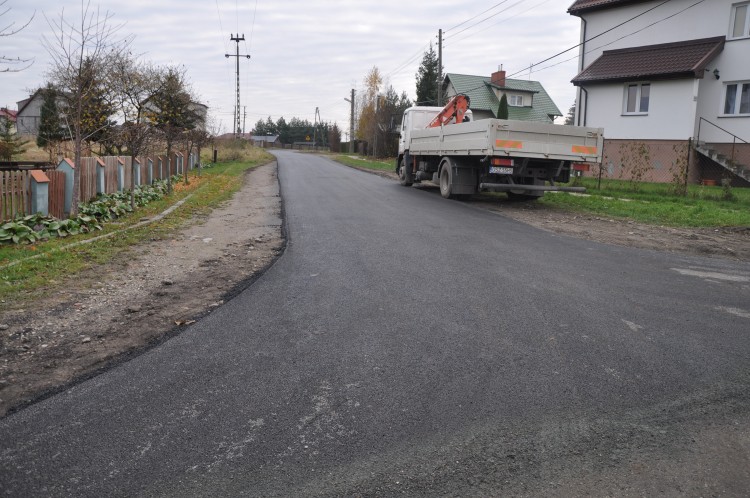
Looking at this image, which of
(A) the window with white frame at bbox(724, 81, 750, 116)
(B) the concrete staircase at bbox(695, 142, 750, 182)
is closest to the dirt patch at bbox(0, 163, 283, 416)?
(B) the concrete staircase at bbox(695, 142, 750, 182)

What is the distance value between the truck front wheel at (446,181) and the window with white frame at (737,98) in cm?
1264

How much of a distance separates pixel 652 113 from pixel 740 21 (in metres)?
4.37

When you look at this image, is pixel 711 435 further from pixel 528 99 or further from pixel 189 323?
pixel 528 99

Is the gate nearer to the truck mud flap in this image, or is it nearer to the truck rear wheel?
the truck mud flap

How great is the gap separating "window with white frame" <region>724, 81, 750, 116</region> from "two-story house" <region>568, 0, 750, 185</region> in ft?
0.11

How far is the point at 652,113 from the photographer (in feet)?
81.3

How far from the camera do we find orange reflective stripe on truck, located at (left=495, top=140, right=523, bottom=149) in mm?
14859

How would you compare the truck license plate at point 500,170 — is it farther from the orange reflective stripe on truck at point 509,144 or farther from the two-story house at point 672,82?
the two-story house at point 672,82

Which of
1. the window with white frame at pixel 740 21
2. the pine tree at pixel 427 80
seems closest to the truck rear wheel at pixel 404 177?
the window with white frame at pixel 740 21

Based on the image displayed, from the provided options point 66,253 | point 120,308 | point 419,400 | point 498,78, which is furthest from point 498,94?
point 419,400

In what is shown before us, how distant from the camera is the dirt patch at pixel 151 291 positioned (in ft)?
15.4

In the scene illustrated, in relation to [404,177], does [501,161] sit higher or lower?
higher

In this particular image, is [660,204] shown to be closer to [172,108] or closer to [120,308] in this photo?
[120,308]

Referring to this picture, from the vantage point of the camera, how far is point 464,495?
2.96 m
